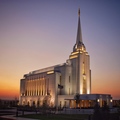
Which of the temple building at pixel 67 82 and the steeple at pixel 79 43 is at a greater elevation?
the steeple at pixel 79 43

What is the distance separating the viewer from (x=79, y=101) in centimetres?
6275

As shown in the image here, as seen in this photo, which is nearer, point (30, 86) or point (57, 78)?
point (57, 78)

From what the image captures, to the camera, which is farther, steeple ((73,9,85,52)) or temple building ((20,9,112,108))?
steeple ((73,9,85,52))

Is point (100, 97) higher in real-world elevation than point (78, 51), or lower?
lower

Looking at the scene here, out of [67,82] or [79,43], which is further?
[79,43]

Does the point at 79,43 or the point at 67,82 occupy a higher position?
the point at 79,43

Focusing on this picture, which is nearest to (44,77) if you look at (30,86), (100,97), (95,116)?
(30,86)

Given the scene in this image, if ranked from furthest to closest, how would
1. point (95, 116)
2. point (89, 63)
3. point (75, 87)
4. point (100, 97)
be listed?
point (89, 63) → point (75, 87) → point (100, 97) → point (95, 116)

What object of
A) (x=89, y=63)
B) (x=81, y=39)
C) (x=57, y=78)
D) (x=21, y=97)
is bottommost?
(x=21, y=97)

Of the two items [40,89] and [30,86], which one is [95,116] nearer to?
[40,89]

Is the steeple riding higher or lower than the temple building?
higher

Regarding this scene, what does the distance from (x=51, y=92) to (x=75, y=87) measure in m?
9.30

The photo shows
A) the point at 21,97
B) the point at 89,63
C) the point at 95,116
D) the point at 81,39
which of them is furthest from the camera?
the point at 21,97

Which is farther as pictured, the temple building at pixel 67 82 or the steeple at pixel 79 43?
the steeple at pixel 79 43
